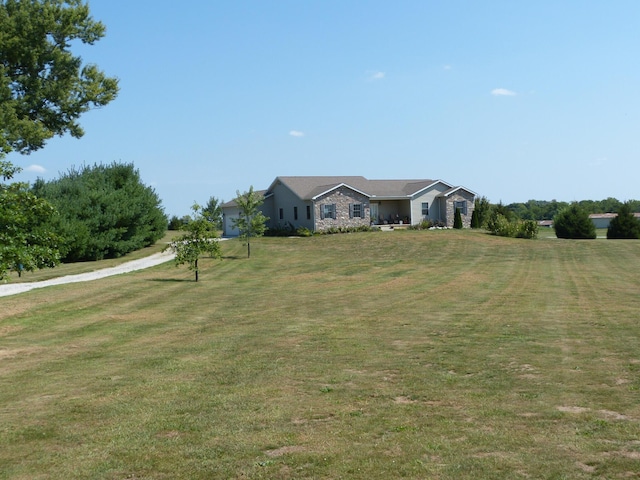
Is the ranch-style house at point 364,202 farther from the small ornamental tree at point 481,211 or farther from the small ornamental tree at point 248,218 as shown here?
the small ornamental tree at point 248,218

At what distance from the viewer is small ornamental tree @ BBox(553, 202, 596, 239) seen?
160ft

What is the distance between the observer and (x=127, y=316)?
16469mm

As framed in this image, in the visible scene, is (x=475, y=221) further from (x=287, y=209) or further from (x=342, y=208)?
(x=287, y=209)

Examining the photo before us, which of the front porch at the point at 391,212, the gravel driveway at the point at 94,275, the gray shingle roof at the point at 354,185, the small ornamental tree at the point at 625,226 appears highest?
the gray shingle roof at the point at 354,185

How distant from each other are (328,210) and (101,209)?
18.3 m

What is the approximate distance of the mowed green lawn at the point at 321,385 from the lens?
19.2 feet

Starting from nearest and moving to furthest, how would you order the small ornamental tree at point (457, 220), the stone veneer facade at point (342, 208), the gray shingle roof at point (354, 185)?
1. the stone veneer facade at point (342, 208)
2. the gray shingle roof at point (354, 185)
3. the small ornamental tree at point (457, 220)

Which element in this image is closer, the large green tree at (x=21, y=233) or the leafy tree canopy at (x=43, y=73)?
the large green tree at (x=21, y=233)

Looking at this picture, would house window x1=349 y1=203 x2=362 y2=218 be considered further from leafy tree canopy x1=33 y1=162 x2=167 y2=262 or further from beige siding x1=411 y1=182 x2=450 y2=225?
leafy tree canopy x1=33 y1=162 x2=167 y2=262

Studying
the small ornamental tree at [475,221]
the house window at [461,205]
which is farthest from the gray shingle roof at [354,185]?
the small ornamental tree at [475,221]

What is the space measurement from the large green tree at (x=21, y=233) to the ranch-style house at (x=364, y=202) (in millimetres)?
36651

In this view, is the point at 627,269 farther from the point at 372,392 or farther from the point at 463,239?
the point at 372,392

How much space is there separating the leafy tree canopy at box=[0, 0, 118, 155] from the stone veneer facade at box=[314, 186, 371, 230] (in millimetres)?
17234

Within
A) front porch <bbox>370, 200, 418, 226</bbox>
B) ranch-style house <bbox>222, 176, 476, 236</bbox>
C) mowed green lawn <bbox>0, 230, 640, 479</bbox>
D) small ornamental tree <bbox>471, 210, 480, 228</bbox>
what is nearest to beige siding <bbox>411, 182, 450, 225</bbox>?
ranch-style house <bbox>222, 176, 476, 236</bbox>
